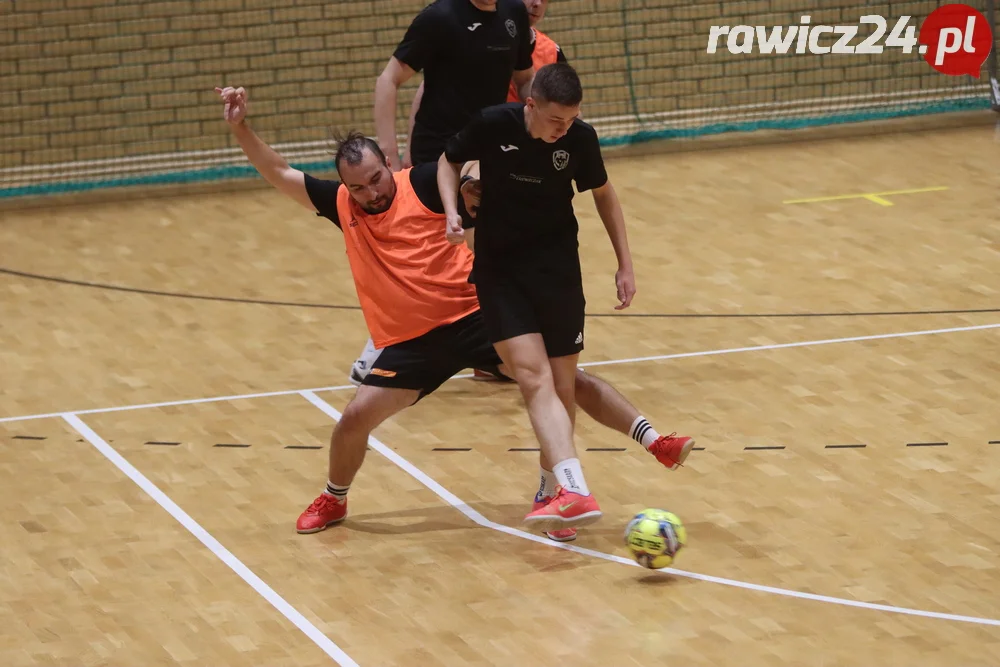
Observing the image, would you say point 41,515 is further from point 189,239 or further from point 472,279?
Result: point 189,239

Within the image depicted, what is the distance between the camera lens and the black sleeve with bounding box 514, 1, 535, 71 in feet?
27.0

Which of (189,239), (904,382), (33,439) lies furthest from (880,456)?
(189,239)

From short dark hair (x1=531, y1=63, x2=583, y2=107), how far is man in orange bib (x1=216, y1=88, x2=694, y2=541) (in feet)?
2.90

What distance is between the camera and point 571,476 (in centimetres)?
593

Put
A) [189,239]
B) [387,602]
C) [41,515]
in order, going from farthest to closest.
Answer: [189,239] → [41,515] → [387,602]

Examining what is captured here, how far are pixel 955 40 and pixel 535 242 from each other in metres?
10.6

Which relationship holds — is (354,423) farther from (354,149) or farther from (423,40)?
(423,40)

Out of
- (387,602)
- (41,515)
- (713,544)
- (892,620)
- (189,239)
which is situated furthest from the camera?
(189,239)

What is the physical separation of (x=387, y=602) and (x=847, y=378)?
3401 millimetres


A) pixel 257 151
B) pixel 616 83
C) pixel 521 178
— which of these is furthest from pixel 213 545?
pixel 616 83

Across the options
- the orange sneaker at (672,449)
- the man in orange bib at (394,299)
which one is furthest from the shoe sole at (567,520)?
the orange sneaker at (672,449)

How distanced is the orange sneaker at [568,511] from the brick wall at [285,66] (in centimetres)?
925

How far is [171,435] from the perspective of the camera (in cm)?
793

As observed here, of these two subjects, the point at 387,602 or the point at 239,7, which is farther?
the point at 239,7
